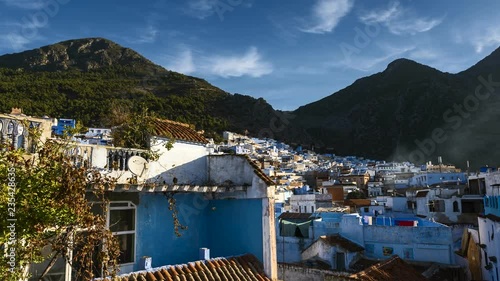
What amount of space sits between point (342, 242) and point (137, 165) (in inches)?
605

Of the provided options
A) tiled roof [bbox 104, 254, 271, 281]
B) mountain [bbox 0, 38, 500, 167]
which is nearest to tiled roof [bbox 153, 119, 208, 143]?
tiled roof [bbox 104, 254, 271, 281]

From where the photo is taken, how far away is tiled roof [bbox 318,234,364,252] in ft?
62.9

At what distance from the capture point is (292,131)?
107m

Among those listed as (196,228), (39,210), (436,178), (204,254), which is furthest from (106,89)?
(39,210)

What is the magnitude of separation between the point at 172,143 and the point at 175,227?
1.80m

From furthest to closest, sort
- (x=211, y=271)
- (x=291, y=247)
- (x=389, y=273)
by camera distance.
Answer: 1. (x=291, y=247)
2. (x=389, y=273)
3. (x=211, y=271)

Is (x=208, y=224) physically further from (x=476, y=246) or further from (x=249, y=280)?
(x=476, y=246)

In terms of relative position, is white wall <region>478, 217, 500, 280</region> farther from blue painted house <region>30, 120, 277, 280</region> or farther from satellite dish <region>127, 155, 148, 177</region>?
satellite dish <region>127, 155, 148, 177</region>

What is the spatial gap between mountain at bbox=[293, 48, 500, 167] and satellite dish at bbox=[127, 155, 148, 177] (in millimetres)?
80769

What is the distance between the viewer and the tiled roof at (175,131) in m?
8.12

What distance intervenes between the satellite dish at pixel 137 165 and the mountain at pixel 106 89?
5035 cm

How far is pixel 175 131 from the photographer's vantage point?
28.2ft

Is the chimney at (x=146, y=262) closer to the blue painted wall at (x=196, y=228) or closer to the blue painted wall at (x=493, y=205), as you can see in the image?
the blue painted wall at (x=196, y=228)

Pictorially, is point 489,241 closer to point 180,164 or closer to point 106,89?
point 180,164
